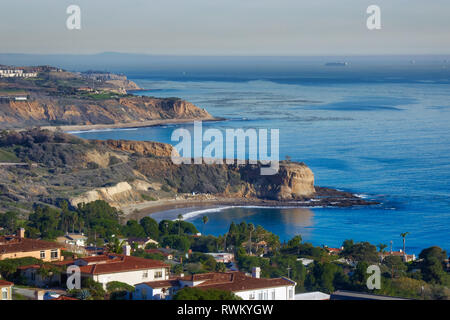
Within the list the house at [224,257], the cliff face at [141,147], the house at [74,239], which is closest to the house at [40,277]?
the house at [224,257]

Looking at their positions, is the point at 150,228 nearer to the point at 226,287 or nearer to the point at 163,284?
the point at 163,284

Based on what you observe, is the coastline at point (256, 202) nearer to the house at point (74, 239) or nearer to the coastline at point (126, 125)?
the house at point (74, 239)

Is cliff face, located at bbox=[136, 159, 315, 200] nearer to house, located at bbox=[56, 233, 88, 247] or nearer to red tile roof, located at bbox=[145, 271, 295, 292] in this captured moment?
house, located at bbox=[56, 233, 88, 247]

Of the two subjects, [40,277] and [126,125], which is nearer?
[40,277]

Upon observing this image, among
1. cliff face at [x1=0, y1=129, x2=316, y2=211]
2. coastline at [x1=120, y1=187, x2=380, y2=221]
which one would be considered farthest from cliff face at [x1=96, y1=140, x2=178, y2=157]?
coastline at [x1=120, y1=187, x2=380, y2=221]

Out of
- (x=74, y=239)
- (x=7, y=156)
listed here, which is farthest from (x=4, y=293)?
(x=7, y=156)
